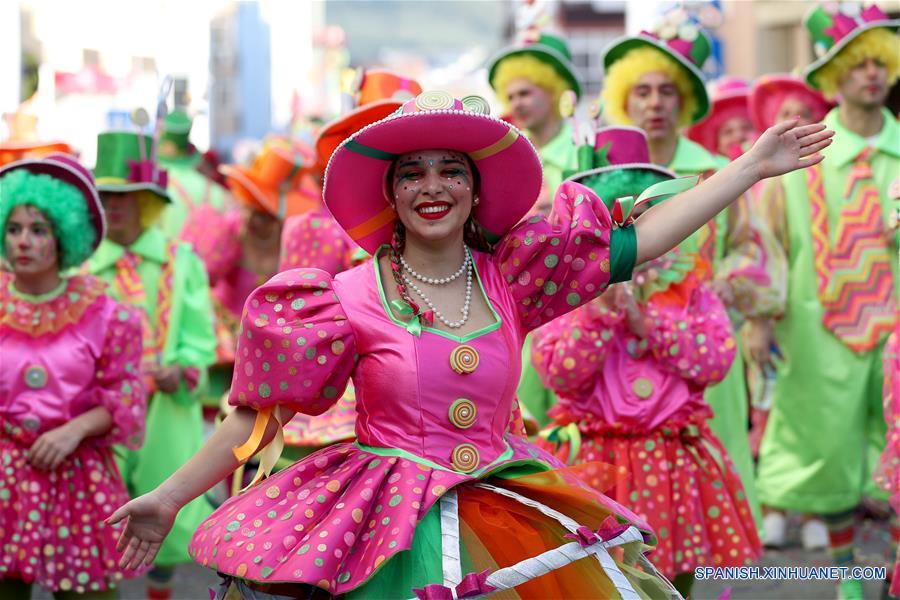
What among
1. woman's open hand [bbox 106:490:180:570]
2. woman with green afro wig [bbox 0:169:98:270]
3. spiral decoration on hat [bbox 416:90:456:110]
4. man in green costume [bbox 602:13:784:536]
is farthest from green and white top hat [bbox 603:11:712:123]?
woman's open hand [bbox 106:490:180:570]

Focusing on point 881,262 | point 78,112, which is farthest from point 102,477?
point 78,112

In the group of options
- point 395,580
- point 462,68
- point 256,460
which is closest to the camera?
point 395,580

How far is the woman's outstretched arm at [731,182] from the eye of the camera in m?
3.61

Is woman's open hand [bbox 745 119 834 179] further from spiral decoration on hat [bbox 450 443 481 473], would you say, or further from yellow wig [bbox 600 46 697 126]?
yellow wig [bbox 600 46 697 126]

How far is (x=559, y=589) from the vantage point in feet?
11.2

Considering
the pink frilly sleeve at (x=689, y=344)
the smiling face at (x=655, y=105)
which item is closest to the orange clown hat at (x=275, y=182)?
the smiling face at (x=655, y=105)

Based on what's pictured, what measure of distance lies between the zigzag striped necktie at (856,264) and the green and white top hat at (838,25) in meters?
0.61

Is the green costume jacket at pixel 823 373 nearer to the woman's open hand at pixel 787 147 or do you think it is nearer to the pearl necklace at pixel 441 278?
the woman's open hand at pixel 787 147

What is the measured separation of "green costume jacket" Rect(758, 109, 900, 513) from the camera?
650cm

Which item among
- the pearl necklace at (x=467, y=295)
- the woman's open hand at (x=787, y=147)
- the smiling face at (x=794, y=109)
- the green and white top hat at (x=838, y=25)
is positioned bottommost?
the pearl necklace at (x=467, y=295)

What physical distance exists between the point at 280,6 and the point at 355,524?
49.2 metres

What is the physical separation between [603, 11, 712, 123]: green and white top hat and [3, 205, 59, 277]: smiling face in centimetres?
292

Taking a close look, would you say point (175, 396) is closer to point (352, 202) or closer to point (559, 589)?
point (352, 202)

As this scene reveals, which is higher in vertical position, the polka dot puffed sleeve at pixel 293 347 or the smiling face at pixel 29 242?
the smiling face at pixel 29 242
